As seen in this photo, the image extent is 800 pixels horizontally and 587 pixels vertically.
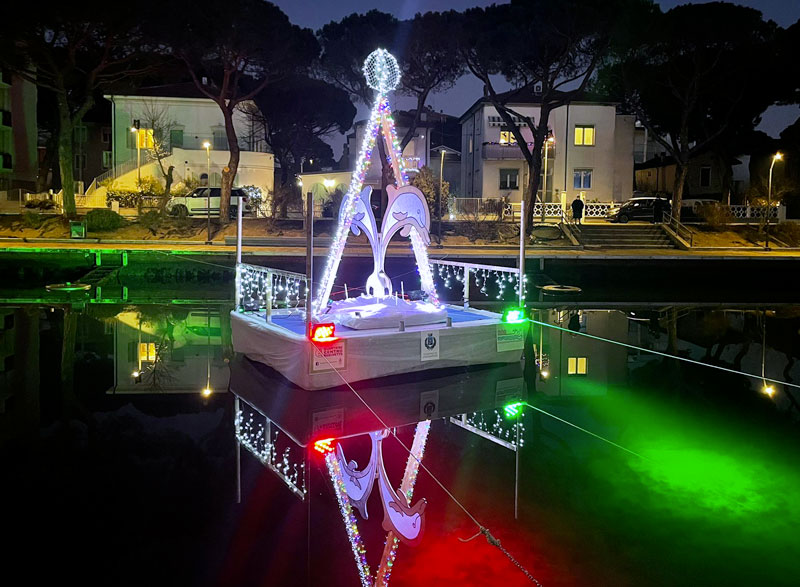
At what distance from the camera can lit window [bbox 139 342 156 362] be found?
10545 mm

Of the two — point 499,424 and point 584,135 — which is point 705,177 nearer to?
point 584,135

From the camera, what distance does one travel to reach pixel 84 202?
33.8 m

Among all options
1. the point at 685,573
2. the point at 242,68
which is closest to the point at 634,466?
the point at 685,573

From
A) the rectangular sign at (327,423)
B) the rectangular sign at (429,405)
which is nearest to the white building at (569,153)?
the rectangular sign at (429,405)

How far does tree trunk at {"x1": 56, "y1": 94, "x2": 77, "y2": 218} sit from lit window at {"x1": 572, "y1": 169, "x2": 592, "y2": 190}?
72.2 ft

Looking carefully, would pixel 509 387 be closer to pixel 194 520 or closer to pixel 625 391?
pixel 625 391

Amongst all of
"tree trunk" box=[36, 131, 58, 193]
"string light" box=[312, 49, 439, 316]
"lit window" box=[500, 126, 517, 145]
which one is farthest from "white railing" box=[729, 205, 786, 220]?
"tree trunk" box=[36, 131, 58, 193]

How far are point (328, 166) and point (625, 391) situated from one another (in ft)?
169

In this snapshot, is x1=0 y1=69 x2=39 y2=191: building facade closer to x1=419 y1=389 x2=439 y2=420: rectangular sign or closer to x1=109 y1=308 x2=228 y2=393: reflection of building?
x1=109 y1=308 x2=228 y2=393: reflection of building

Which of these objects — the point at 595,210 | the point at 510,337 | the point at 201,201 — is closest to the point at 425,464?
the point at 510,337

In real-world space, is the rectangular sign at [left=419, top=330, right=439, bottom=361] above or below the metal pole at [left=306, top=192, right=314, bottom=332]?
below

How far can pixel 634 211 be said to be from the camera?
3259 cm

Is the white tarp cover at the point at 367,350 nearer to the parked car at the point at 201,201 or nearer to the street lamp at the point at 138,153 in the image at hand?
the parked car at the point at 201,201

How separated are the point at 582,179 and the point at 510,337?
28404 millimetres
